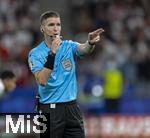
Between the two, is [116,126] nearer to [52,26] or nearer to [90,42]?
[90,42]

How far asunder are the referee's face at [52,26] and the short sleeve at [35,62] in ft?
1.05

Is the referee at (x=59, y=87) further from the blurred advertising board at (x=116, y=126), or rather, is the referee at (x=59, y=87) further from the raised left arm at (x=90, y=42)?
the blurred advertising board at (x=116, y=126)

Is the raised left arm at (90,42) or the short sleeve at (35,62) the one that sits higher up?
the raised left arm at (90,42)

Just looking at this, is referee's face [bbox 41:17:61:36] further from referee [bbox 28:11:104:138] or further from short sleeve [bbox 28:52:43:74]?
short sleeve [bbox 28:52:43:74]

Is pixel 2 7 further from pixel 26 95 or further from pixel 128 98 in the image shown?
pixel 128 98

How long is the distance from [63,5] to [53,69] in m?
12.7

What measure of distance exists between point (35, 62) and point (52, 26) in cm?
50

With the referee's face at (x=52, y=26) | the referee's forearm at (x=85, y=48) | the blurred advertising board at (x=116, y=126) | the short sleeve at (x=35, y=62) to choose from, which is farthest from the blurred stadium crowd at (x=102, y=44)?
the referee's face at (x=52, y=26)

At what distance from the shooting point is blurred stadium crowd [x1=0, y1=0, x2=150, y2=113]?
17688 millimetres

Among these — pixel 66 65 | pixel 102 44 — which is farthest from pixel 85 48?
pixel 102 44

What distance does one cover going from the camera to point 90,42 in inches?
340

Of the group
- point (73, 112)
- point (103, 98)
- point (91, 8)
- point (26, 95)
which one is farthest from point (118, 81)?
point (73, 112)

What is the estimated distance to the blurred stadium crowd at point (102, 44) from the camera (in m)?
17.7

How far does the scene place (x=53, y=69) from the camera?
28.2ft
